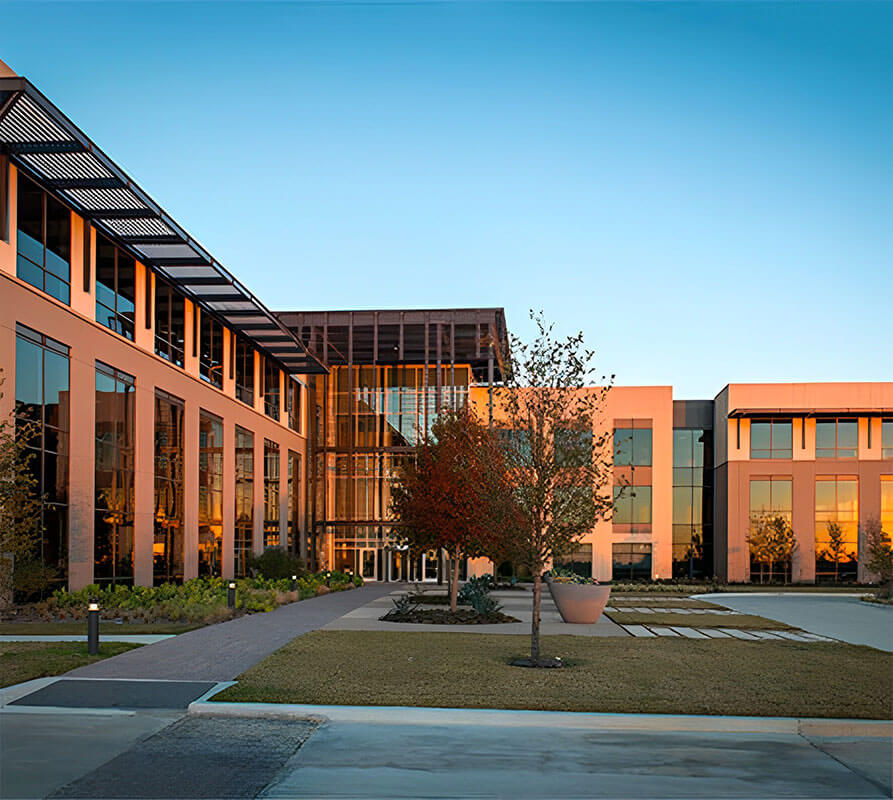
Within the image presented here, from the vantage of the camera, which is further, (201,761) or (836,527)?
(836,527)

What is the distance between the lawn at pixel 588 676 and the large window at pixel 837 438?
37110mm

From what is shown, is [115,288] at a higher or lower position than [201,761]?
higher

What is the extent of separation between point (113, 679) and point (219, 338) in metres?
27.5

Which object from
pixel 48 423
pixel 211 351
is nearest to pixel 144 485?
pixel 48 423

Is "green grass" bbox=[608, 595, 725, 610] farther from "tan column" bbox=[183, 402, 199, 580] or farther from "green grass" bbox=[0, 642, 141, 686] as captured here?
"green grass" bbox=[0, 642, 141, 686]

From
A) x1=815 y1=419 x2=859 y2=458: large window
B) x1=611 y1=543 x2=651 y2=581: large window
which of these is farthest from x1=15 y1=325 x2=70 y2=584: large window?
x1=815 y1=419 x2=859 y2=458: large window

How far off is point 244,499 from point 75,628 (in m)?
22.9

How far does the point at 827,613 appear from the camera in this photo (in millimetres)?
29719

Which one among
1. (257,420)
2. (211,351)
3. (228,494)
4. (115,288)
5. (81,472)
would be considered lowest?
(228,494)

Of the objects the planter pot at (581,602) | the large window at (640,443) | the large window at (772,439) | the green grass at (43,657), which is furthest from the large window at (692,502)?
the green grass at (43,657)

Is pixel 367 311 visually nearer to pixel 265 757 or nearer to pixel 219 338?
pixel 219 338

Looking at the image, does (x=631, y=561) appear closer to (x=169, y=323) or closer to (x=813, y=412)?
(x=813, y=412)

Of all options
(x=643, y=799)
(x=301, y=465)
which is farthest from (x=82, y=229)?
(x=301, y=465)

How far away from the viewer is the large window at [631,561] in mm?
53531
